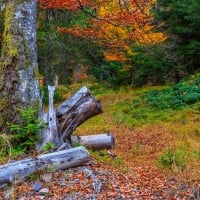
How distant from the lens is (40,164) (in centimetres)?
526

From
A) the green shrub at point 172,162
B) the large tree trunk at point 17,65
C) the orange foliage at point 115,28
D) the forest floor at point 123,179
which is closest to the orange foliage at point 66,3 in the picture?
the orange foliage at point 115,28

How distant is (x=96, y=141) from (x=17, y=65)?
199 centimetres

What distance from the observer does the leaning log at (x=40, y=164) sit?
5.02 metres

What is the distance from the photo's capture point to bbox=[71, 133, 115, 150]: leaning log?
720cm

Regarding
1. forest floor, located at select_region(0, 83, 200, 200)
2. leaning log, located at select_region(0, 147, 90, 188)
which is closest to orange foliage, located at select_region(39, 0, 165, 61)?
forest floor, located at select_region(0, 83, 200, 200)

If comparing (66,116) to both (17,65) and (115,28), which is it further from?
(115,28)

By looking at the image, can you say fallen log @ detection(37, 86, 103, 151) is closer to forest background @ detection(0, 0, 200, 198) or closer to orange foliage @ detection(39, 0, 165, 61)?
forest background @ detection(0, 0, 200, 198)

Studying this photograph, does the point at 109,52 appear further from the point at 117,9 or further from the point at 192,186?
the point at 192,186

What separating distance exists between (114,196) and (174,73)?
42.4 feet

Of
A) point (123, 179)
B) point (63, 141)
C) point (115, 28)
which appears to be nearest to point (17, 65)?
point (63, 141)

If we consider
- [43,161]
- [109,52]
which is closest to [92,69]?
[109,52]

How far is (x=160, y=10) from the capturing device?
55.5 feet

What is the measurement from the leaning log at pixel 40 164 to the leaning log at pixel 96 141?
150cm

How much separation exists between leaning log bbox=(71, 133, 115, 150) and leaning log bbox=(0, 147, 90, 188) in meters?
1.50
